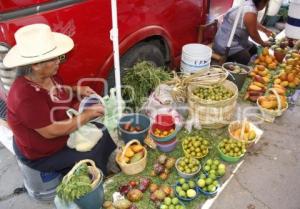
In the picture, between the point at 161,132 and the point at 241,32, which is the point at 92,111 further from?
the point at 241,32

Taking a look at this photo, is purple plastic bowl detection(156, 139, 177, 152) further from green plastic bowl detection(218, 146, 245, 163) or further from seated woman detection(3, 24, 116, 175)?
seated woman detection(3, 24, 116, 175)

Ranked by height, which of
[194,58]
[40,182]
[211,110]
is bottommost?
[40,182]

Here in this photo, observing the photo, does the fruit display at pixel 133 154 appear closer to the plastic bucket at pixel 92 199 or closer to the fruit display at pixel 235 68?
the plastic bucket at pixel 92 199

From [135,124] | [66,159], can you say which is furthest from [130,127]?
[66,159]

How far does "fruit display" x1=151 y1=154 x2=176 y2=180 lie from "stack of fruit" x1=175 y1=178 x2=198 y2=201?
22 cm

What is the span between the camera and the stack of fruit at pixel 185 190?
2.89m

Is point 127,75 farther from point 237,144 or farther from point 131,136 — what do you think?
point 237,144

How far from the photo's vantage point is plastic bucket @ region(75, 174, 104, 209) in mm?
2617

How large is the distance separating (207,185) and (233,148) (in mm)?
571

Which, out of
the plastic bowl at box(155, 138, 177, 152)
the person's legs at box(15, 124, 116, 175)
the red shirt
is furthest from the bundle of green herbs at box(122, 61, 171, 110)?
the red shirt

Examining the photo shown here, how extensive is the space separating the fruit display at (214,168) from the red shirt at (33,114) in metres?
1.43

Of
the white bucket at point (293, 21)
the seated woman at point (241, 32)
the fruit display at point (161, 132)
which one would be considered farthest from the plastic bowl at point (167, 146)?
the white bucket at point (293, 21)

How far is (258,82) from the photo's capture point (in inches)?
177

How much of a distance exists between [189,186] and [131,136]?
32.2 inches
